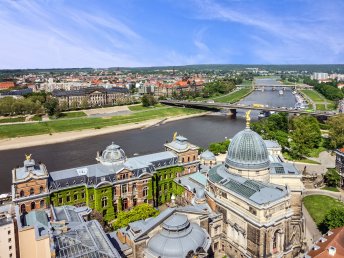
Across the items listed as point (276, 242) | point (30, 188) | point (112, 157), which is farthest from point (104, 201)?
point (276, 242)

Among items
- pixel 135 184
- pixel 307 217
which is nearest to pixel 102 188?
pixel 135 184

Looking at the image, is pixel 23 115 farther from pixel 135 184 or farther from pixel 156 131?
pixel 135 184

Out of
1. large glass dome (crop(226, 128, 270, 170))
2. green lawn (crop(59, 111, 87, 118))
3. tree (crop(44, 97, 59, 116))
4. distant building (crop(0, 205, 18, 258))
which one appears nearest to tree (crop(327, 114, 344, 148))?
large glass dome (crop(226, 128, 270, 170))

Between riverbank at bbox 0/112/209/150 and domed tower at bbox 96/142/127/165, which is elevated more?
domed tower at bbox 96/142/127/165

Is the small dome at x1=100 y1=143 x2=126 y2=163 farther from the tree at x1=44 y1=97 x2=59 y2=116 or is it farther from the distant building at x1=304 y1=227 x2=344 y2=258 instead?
the tree at x1=44 y1=97 x2=59 y2=116

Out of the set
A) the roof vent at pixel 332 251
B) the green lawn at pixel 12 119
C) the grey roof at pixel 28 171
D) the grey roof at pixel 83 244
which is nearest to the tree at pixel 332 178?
the roof vent at pixel 332 251

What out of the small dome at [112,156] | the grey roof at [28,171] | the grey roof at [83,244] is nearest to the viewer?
the grey roof at [83,244]

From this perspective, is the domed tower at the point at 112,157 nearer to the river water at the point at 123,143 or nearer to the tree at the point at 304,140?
the river water at the point at 123,143
